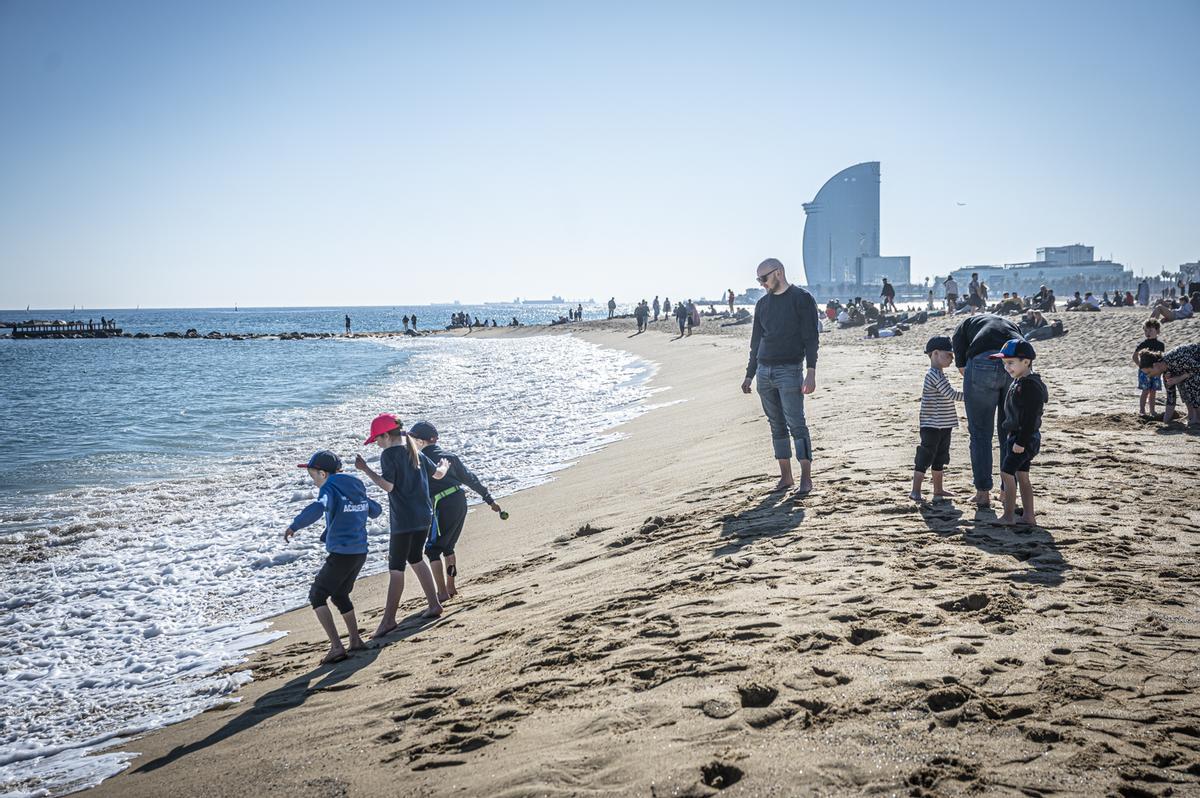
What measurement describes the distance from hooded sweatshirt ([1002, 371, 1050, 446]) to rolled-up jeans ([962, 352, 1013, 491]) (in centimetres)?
40

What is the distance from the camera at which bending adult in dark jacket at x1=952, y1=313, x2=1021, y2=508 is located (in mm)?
5676

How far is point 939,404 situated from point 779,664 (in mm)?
3691

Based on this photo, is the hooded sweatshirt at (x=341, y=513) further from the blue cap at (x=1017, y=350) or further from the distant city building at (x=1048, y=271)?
the distant city building at (x=1048, y=271)

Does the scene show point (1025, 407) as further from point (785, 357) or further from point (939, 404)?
point (785, 357)

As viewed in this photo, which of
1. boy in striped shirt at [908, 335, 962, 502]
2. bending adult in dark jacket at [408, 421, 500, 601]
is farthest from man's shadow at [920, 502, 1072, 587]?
bending adult in dark jacket at [408, 421, 500, 601]

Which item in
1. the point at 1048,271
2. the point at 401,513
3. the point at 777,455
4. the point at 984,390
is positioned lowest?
the point at 401,513

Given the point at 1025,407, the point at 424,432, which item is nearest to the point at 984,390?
the point at 1025,407

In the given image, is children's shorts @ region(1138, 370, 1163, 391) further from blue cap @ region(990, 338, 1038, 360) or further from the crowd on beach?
blue cap @ region(990, 338, 1038, 360)

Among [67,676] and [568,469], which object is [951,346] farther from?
[67,676]

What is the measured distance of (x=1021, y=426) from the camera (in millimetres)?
5137

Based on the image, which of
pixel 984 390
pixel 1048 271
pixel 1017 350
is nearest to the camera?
pixel 1017 350

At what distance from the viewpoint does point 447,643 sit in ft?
15.2

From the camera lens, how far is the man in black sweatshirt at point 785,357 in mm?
6445

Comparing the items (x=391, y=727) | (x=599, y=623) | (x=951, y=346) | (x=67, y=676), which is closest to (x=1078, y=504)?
(x=951, y=346)
